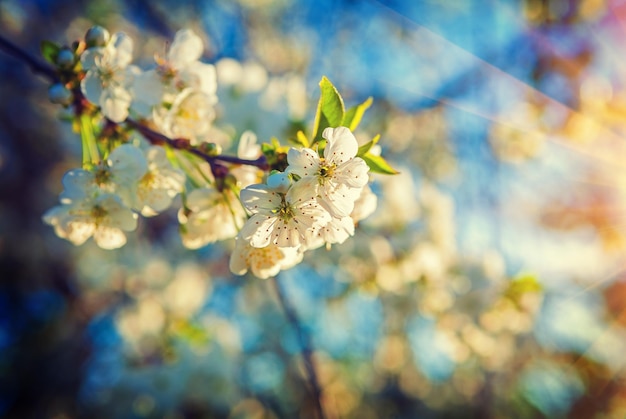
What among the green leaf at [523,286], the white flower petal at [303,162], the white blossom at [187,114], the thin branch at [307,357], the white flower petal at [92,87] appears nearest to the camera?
the white flower petal at [303,162]

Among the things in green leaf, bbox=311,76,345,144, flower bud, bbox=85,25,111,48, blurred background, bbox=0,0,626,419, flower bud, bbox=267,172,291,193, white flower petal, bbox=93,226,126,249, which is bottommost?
blurred background, bbox=0,0,626,419

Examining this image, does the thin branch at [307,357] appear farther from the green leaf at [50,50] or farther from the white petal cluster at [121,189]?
the green leaf at [50,50]

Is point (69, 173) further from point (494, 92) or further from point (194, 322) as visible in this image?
point (494, 92)

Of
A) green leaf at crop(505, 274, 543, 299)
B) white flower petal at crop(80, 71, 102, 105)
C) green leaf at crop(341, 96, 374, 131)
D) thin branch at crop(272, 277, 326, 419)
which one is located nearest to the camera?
green leaf at crop(341, 96, 374, 131)

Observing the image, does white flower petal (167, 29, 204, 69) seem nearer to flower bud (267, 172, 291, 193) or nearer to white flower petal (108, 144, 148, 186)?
white flower petal (108, 144, 148, 186)

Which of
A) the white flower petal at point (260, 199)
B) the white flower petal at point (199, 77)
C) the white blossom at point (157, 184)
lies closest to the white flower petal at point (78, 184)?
the white blossom at point (157, 184)

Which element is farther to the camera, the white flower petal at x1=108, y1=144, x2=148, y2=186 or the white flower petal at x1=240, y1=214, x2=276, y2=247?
the white flower petal at x1=108, y1=144, x2=148, y2=186

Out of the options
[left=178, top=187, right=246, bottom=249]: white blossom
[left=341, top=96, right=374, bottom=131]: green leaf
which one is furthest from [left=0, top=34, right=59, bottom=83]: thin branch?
[left=341, top=96, right=374, bottom=131]: green leaf

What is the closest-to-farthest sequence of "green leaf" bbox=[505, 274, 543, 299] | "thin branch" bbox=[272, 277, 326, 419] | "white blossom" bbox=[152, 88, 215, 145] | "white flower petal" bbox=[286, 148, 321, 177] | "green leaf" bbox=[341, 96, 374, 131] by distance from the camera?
"white flower petal" bbox=[286, 148, 321, 177] < "green leaf" bbox=[341, 96, 374, 131] < "white blossom" bbox=[152, 88, 215, 145] < "thin branch" bbox=[272, 277, 326, 419] < "green leaf" bbox=[505, 274, 543, 299]
